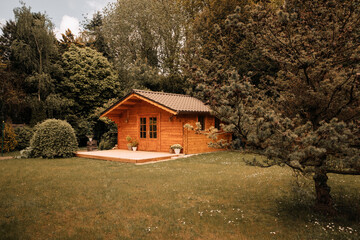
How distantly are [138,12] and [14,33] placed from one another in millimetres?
12521

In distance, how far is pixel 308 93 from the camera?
15.1 ft

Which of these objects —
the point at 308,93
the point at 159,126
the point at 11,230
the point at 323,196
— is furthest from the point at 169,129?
the point at 11,230

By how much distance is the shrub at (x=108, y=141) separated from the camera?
59.3 feet

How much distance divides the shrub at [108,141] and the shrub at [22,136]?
479cm

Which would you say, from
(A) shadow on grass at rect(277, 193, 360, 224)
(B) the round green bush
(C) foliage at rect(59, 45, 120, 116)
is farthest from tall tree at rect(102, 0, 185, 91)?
(A) shadow on grass at rect(277, 193, 360, 224)

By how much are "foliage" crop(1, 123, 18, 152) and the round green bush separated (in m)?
3.98

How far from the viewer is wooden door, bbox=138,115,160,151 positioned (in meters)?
15.3

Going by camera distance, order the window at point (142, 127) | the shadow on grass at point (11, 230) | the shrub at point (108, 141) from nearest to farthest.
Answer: the shadow on grass at point (11, 230), the window at point (142, 127), the shrub at point (108, 141)

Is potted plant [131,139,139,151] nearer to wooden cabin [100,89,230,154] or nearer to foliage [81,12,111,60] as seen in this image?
wooden cabin [100,89,230,154]

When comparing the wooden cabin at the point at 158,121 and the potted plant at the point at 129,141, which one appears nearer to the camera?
the wooden cabin at the point at 158,121

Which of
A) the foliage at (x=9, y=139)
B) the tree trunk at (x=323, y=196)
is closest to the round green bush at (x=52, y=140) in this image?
the foliage at (x=9, y=139)

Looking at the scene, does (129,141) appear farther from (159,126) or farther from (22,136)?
(22,136)

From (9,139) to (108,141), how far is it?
6129mm

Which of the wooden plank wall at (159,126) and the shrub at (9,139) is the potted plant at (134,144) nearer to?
the wooden plank wall at (159,126)
